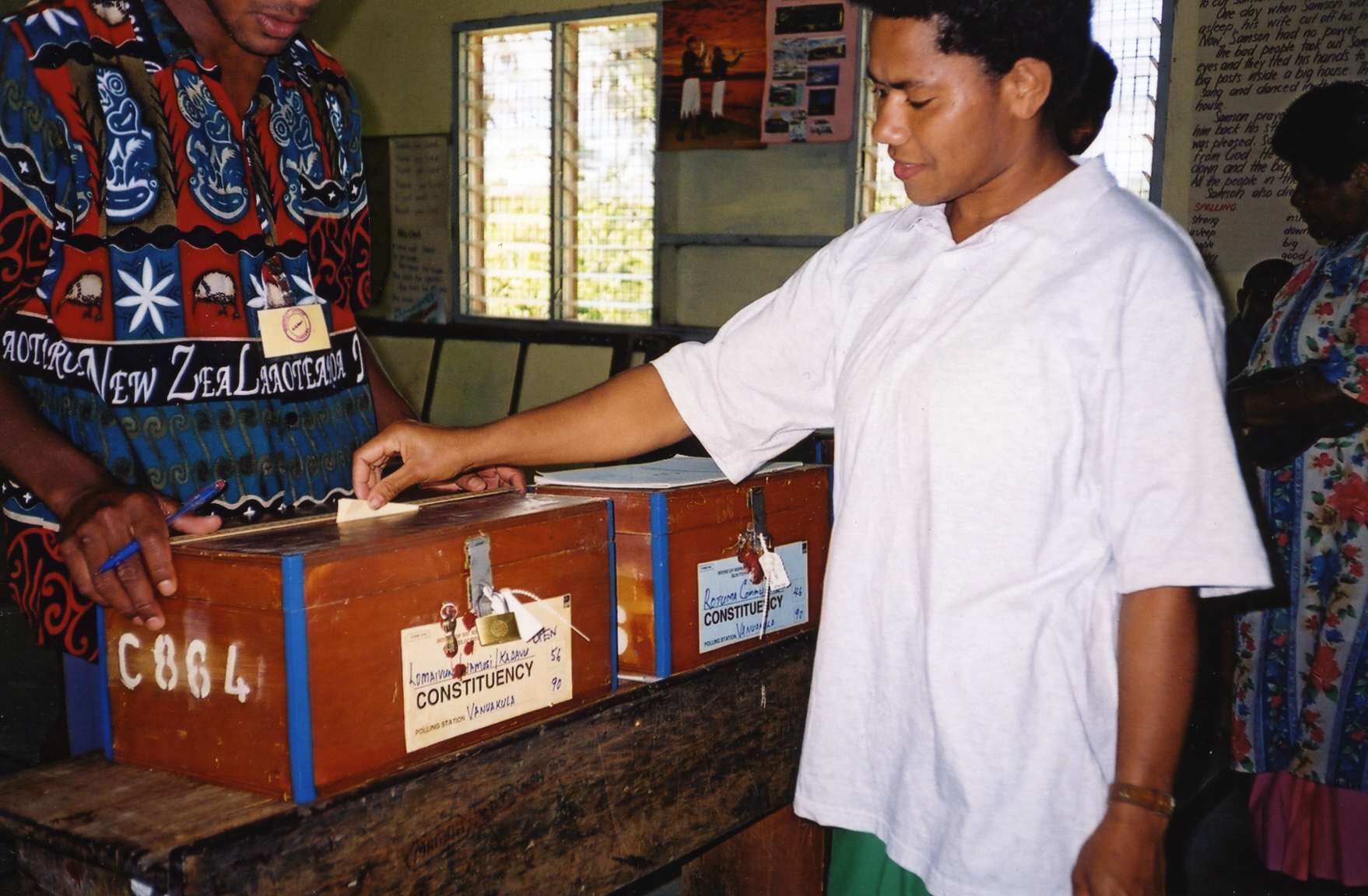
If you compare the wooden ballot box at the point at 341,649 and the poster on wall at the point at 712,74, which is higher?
the poster on wall at the point at 712,74

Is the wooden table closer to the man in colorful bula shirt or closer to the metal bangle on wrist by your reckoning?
the man in colorful bula shirt

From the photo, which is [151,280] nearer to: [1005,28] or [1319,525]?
[1005,28]

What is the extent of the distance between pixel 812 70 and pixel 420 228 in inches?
102

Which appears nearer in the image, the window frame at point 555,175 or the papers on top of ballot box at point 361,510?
the papers on top of ballot box at point 361,510

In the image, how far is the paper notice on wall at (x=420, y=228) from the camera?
6.56 m

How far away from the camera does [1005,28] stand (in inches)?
48.2

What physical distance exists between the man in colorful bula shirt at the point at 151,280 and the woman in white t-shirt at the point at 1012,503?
2.57 ft

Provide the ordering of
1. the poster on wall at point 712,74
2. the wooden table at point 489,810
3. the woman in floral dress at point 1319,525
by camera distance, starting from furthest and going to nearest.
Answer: the poster on wall at point 712,74
the woman in floral dress at point 1319,525
the wooden table at point 489,810

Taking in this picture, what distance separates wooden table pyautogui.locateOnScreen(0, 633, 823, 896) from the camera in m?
1.10

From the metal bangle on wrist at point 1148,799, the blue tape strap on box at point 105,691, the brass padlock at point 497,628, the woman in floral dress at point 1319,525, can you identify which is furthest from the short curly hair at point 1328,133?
the blue tape strap on box at point 105,691

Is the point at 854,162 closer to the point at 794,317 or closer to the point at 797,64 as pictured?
the point at 797,64

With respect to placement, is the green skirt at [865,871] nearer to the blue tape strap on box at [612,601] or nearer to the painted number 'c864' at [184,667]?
the blue tape strap on box at [612,601]

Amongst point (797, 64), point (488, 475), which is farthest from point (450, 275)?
point (488, 475)

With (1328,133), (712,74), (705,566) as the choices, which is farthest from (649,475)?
(712,74)
